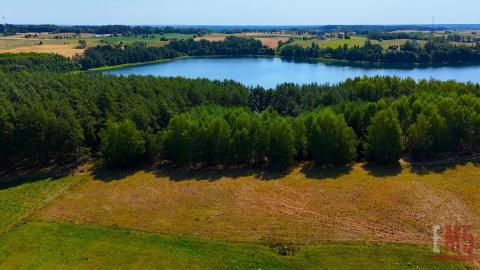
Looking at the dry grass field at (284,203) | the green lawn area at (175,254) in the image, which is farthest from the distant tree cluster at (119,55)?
the green lawn area at (175,254)

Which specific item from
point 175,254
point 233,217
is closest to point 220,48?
point 233,217

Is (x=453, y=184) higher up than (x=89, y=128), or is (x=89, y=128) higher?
(x=89, y=128)

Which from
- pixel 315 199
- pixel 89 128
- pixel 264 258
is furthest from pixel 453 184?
pixel 89 128

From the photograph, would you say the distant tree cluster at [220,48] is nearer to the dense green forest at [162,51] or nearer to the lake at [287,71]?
the dense green forest at [162,51]

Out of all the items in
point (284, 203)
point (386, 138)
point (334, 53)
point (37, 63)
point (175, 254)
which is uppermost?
point (334, 53)

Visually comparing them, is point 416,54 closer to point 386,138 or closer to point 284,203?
point 386,138

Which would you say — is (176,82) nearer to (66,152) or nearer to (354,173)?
(66,152)
